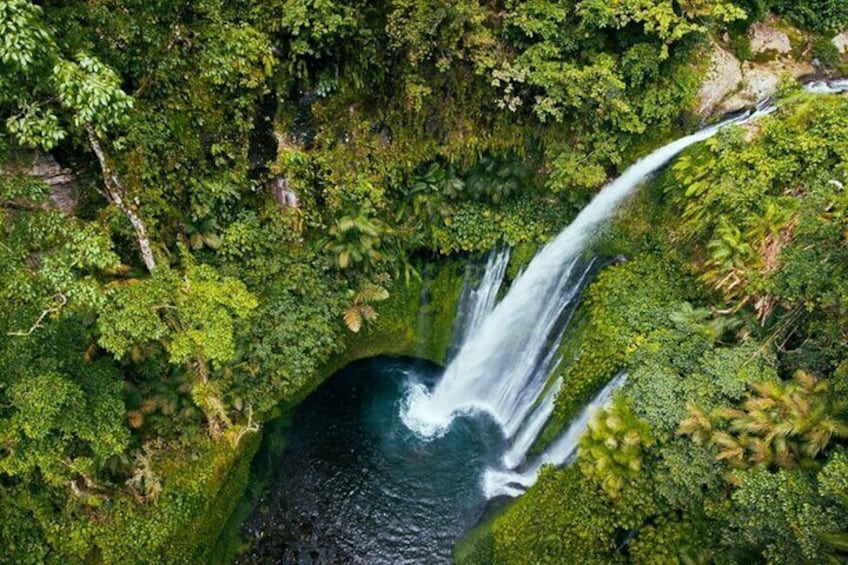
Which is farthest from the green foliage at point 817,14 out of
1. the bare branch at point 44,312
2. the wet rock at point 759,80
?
the bare branch at point 44,312

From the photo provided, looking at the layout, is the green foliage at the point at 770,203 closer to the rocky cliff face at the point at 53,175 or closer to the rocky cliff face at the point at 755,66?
the rocky cliff face at the point at 755,66

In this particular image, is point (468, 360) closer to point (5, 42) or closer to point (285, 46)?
point (285, 46)

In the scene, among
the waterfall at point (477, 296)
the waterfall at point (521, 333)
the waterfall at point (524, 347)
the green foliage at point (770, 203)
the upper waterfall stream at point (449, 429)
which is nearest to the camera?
the green foliage at point (770, 203)

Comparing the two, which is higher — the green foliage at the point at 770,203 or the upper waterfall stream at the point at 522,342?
the green foliage at the point at 770,203

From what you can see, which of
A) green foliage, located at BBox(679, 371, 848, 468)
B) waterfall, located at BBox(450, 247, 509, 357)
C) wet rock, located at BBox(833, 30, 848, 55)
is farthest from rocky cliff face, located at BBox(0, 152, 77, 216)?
wet rock, located at BBox(833, 30, 848, 55)

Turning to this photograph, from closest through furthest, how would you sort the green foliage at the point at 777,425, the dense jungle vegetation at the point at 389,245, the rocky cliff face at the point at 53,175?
the green foliage at the point at 777,425 < the dense jungle vegetation at the point at 389,245 < the rocky cliff face at the point at 53,175

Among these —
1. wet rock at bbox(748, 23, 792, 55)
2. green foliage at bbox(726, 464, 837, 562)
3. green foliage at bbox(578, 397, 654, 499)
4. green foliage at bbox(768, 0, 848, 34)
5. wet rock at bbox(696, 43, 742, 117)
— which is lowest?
green foliage at bbox(578, 397, 654, 499)

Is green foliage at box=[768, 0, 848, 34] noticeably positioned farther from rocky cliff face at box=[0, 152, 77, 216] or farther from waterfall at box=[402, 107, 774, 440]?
rocky cliff face at box=[0, 152, 77, 216]
